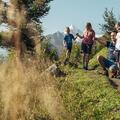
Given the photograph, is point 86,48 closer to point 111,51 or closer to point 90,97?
point 111,51

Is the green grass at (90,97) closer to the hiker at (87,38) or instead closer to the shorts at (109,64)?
the shorts at (109,64)

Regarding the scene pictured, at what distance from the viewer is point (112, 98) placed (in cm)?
1165

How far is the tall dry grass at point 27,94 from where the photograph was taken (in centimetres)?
738

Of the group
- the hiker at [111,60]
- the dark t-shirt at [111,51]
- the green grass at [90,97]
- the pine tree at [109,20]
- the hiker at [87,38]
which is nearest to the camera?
the green grass at [90,97]

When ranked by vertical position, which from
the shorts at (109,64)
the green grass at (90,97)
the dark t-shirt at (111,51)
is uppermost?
the dark t-shirt at (111,51)

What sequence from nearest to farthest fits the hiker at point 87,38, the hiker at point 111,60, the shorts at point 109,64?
the shorts at point 109,64 < the hiker at point 111,60 < the hiker at point 87,38

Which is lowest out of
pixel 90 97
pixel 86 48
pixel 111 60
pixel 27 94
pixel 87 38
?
pixel 90 97

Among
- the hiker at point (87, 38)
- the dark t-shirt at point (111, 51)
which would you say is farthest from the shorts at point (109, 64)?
the hiker at point (87, 38)

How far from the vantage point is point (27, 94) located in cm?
779

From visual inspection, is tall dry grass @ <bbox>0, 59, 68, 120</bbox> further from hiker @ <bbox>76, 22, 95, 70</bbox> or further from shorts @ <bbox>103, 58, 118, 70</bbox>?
hiker @ <bbox>76, 22, 95, 70</bbox>

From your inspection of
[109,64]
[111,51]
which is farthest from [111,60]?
[109,64]

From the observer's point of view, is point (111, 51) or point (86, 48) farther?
point (86, 48)

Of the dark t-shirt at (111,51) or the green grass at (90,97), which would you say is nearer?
the green grass at (90,97)

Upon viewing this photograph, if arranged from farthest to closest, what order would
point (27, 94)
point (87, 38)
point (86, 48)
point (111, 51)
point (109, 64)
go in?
point (86, 48) → point (87, 38) → point (111, 51) → point (109, 64) → point (27, 94)
